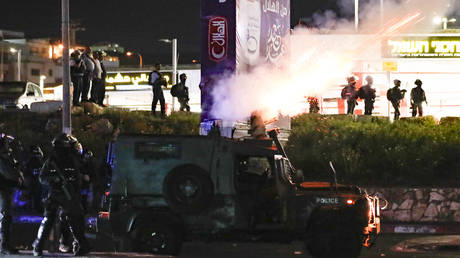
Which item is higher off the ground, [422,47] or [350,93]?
[422,47]

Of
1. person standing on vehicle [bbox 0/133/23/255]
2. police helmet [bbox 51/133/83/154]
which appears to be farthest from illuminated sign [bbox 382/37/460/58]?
person standing on vehicle [bbox 0/133/23/255]

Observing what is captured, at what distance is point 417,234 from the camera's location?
15031mm

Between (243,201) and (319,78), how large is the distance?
24.2 feet

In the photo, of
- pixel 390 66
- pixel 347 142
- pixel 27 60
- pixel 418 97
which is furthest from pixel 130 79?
pixel 27 60

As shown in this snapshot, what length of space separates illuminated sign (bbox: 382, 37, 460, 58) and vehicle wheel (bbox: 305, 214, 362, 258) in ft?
75.2

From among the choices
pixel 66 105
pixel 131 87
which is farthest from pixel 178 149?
pixel 131 87

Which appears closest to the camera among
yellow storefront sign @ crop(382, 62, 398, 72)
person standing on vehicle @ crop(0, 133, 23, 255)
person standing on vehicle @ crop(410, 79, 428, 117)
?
person standing on vehicle @ crop(0, 133, 23, 255)

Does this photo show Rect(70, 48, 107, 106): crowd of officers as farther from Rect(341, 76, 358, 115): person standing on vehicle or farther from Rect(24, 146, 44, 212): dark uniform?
Rect(341, 76, 358, 115): person standing on vehicle

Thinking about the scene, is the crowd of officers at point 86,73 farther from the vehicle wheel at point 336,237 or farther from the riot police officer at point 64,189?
the vehicle wheel at point 336,237

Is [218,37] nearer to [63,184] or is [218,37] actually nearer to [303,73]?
[303,73]

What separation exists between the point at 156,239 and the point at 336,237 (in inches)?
101

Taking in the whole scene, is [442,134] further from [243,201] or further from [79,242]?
[79,242]

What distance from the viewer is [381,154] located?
1728 centimetres

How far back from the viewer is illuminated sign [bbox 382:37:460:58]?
105 feet
